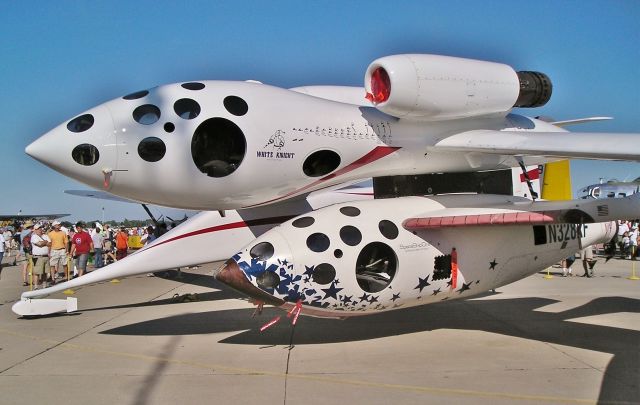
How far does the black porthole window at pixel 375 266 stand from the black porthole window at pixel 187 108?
10.1ft

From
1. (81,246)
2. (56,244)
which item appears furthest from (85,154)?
(81,246)

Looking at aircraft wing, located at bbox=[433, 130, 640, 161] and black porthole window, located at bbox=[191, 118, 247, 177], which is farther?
black porthole window, located at bbox=[191, 118, 247, 177]

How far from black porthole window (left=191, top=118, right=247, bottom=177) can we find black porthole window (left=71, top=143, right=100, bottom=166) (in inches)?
50.4

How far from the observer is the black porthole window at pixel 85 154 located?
777cm

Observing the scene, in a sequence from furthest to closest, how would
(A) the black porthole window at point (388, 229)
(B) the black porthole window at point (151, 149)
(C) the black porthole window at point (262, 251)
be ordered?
(A) the black porthole window at point (388, 229)
(C) the black porthole window at point (262, 251)
(B) the black porthole window at point (151, 149)

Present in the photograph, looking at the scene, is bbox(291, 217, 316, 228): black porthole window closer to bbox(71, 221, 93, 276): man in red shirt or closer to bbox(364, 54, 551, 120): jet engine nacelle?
bbox(364, 54, 551, 120): jet engine nacelle

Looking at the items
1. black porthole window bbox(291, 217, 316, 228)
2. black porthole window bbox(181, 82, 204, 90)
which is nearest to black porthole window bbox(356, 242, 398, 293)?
black porthole window bbox(291, 217, 316, 228)

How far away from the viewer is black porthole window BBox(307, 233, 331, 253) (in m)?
8.45

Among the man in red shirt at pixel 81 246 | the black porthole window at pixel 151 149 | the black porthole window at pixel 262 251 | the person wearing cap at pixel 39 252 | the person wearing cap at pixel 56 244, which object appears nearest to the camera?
the black porthole window at pixel 151 149

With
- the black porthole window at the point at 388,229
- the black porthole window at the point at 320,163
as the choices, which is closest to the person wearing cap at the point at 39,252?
the black porthole window at the point at 320,163

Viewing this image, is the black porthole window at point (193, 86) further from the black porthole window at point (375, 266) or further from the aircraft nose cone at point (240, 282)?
the black porthole window at point (375, 266)

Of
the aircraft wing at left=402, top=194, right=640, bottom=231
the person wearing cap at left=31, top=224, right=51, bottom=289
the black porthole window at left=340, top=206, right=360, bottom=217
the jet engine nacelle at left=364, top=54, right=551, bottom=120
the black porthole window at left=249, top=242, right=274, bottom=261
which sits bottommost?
the person wearing cap at left=31, top=224, right=51, bottom=289

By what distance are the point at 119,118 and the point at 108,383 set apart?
11.2ft

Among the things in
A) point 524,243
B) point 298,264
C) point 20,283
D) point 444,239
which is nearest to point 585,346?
point 524,243
